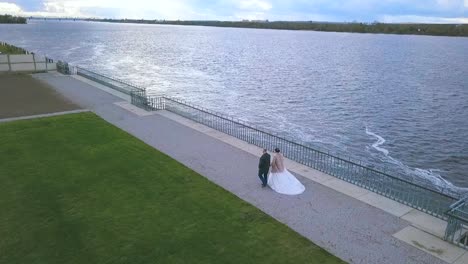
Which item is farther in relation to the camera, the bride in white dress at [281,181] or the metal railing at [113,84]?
the metal railing at [113,84]

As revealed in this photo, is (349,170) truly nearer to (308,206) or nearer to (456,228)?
(308,206)

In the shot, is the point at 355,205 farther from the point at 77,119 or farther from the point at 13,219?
the point at 77,119

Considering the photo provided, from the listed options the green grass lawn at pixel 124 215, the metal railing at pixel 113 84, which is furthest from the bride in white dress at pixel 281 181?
the metal railing at pixel 113 84

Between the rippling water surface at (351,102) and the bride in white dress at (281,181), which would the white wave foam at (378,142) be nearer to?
the rippling water surface at (351,102)

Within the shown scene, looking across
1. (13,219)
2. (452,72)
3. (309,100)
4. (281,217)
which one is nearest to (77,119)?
(13,219)

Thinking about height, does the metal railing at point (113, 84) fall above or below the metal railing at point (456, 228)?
below

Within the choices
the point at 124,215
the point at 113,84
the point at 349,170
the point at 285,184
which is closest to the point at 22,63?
the point at 113,84

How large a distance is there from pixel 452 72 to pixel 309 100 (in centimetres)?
3827

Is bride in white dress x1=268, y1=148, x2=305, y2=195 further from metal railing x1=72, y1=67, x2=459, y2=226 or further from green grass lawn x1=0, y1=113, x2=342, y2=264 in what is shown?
metal railing x1=72, y1=67, x2=459, y2=226

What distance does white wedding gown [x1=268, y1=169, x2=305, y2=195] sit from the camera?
1405 cm

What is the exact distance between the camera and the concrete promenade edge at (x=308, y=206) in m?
10.7

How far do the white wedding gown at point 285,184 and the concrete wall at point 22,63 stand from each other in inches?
1558

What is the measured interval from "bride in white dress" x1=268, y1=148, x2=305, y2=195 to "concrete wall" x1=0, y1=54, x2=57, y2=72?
3960cm

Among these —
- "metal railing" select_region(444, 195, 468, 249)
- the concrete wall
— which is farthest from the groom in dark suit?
the concrete wall
